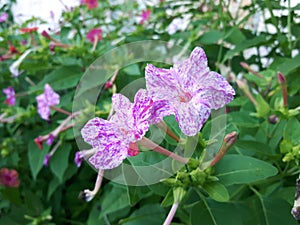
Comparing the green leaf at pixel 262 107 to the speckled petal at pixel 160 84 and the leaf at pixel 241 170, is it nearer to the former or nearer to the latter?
the leaf at pixel 241 170

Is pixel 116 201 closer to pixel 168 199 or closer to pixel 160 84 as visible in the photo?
pixel 168 199

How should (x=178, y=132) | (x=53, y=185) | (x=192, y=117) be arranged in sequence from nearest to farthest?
(x=192, y=117) < (x=178, y=132) < (x=53, y=185)

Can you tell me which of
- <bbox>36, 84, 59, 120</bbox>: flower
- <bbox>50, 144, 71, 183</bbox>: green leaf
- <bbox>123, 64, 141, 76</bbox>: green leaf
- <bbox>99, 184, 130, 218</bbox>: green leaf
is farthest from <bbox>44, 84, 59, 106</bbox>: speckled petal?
<bbox>99, 184, 130, 218</bbox>: green leaf

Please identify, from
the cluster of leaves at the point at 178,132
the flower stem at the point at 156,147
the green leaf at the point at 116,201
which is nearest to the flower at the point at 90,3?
the cluster of leaves at the point at 178,132

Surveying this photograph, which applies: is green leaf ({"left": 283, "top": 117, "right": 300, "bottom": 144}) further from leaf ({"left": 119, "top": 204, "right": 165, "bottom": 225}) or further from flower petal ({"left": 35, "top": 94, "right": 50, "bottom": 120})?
flower petal ({"left": 35, "top": 94, "right": 50, "bottom": 120})

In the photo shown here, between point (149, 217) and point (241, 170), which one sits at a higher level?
point (241, 170)

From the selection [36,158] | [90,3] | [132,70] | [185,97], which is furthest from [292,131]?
[90,3]
